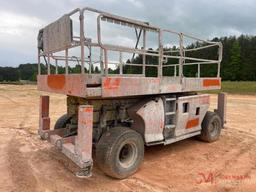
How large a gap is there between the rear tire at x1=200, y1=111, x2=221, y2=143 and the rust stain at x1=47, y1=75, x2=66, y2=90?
11.5 feet

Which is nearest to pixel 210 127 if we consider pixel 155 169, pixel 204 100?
pixel 204 100

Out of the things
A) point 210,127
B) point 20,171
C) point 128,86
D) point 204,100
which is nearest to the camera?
point 128,86

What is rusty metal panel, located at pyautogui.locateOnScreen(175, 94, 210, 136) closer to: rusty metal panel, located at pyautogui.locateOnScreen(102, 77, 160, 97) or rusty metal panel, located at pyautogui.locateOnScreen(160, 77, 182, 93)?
rusty metal panel, located at pyautogui.locateOnScreen(160, 77, 182, 93)

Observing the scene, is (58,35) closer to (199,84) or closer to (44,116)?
(44,116)

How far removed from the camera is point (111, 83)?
4039 millimetres

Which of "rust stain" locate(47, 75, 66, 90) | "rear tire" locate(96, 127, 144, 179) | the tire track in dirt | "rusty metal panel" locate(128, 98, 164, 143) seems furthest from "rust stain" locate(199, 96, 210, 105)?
the tire track in dirt

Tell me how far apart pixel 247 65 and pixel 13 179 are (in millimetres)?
61065

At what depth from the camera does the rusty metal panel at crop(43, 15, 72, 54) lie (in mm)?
4099

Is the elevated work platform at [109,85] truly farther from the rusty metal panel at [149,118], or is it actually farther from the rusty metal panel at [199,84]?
the rusty metal panel at [149,118]

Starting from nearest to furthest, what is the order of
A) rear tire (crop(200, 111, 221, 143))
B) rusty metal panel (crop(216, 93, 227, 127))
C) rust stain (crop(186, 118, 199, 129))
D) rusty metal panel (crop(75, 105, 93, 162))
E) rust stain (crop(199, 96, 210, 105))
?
rusty metal panel (crop(75, 105, 93, 162)), rust stain (crop(186, 118, 199, 129)), rust stain (crop(199, 96, 210, 105)), rear tire (crop(200, 111, 221, 143)), rusty metal panel (crop(216, 93, 227, 127))

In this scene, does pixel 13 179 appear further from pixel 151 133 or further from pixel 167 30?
pixel 167 30

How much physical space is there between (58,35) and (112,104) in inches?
56.6

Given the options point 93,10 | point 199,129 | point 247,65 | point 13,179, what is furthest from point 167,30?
point 247,65

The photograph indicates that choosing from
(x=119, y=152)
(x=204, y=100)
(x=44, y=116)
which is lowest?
(x=119, y=152)
